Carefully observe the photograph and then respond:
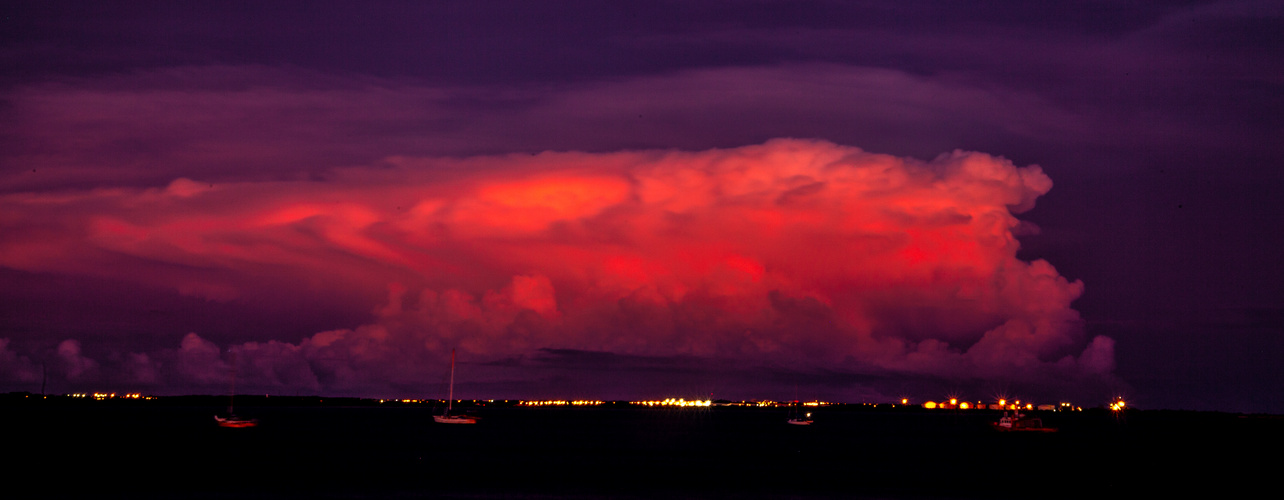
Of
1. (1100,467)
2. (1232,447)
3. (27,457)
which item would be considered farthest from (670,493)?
(1232,447)

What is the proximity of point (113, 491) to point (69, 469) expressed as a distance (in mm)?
21754

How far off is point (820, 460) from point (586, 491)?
171 feet

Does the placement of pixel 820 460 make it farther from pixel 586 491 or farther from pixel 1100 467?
pixel 586 491

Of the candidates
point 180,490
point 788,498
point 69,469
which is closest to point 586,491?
point 788,498

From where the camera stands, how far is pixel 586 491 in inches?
3351

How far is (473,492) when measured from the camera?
82438 mm

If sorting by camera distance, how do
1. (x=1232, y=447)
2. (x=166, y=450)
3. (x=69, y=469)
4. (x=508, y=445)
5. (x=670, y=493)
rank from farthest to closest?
(x=1232, y=447)
(x=508, y=445)
(x=166, y=450)
(x=69, y=469)
(x=670, y=493)

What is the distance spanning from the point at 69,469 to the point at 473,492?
4182 centimetres

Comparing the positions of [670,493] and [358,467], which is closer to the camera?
[670,493]

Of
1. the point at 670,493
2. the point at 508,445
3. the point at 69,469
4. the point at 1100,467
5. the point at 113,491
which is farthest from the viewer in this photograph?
the point at 508,445

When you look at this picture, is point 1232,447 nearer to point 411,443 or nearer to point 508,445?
point 508,445

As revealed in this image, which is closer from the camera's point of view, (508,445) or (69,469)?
(69,469)

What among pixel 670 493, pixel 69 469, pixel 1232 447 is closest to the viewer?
pixel 670 493

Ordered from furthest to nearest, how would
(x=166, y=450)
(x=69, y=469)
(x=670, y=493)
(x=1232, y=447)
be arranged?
(x=1232, y=447), (x=166, y=450), (x=69, y=469), (x=670, y=493)
